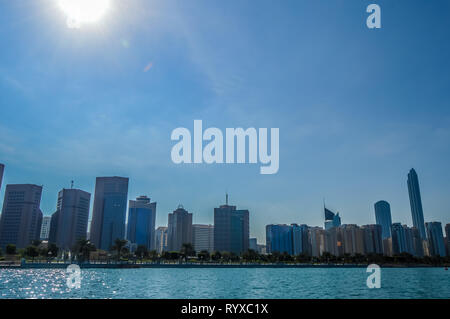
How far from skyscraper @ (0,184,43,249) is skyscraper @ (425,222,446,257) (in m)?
235

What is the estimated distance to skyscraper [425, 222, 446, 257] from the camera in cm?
18689

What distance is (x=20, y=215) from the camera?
18950 centimetres

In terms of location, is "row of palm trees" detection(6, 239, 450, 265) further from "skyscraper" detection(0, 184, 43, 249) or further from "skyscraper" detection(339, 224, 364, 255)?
"skyscraper" detection(0, 184, 43, 249)

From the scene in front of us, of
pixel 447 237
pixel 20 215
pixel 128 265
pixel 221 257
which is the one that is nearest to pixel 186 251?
pixel 221 257

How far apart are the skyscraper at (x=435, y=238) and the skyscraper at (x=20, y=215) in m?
235

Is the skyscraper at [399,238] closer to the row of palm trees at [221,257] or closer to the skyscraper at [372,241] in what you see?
the skyscraper at [372,241]

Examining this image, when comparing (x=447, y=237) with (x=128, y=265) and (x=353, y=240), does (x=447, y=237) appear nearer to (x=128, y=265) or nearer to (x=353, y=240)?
(x=353, y=240)
